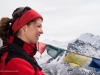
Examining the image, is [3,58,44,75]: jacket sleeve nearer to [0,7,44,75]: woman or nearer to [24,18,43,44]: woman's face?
[0,7,44,75]: woman

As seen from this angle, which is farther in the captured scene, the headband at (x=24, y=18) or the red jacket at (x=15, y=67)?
the headband at (x=24, y=18)

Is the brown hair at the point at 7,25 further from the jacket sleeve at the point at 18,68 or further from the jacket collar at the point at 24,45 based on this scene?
the jacket sleeve at the point at 18,68

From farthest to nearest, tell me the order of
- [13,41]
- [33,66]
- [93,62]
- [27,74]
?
1. [93,62]
2. [13,41]
3. [33,66]
4. [27,74]

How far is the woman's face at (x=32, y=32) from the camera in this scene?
2.88 m

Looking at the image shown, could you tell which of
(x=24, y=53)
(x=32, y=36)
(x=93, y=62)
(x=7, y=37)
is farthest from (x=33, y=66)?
(x=93, y=62)

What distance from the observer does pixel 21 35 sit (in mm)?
2916

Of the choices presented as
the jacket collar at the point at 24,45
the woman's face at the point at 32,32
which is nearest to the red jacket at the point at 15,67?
the jacket collar at the point at 24,45

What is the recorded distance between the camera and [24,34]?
9.52 ft

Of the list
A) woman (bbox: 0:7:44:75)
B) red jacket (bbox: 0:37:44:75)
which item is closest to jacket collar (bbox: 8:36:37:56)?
woman (bbox: 0:7:44:75)

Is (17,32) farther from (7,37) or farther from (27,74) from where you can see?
(27,74)

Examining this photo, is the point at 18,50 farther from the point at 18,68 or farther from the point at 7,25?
the point at 7,25

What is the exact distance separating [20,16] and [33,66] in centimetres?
65

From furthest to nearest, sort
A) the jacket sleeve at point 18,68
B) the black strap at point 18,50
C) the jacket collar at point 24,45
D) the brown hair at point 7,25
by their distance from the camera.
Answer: the brown hair at point 7,25, the jacket collar at point 24,45, the black strap at point 18,50, the jacket sleeve at point 18,68

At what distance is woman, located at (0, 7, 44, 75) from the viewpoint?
8.39ft
